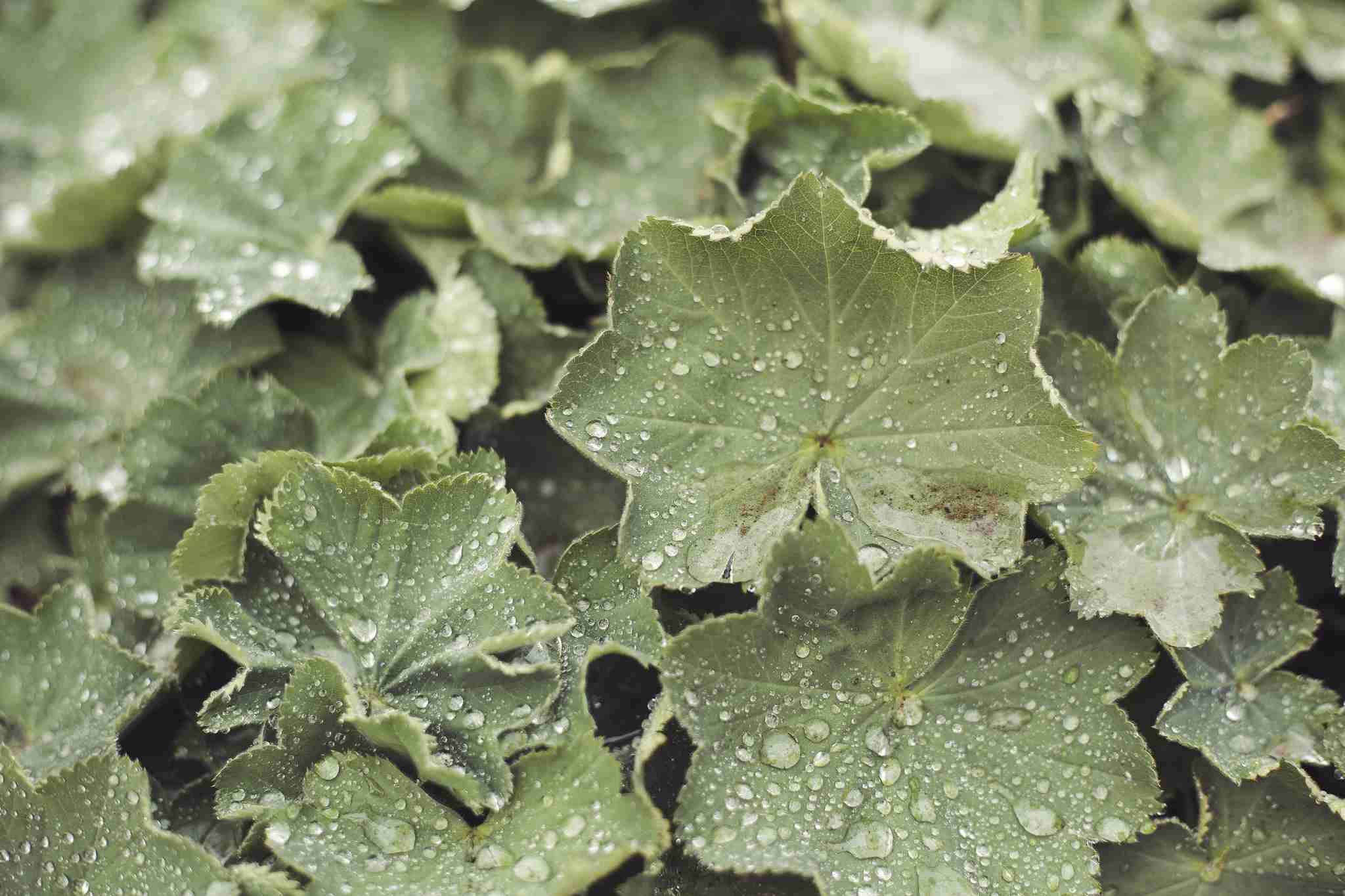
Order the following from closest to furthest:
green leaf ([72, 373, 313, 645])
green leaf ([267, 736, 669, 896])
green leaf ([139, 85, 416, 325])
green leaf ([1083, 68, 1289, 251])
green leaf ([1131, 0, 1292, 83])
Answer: green leaf ([267, 736, 669, 896]), green leaf ([72, 373, 313, 645]), green leaf ([139, 85, 416, 325]), green leaf ([1083, 68, 1289, 251]), green leaf ([1131, 0, 1292, 83])

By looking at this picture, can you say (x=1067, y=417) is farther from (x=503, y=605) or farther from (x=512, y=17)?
(x=512, y=17)

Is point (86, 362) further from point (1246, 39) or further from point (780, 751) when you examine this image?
point (1246, 39)

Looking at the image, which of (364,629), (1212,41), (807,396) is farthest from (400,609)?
(1212,41)

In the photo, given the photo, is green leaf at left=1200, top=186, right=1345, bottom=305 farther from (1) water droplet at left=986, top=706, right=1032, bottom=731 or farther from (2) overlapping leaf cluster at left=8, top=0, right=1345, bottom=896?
(1) water droplet at left=986, top=706, right=1032, bottom=731

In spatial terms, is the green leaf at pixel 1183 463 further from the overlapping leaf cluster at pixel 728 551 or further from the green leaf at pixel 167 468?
the green leaf at pixel 167 468

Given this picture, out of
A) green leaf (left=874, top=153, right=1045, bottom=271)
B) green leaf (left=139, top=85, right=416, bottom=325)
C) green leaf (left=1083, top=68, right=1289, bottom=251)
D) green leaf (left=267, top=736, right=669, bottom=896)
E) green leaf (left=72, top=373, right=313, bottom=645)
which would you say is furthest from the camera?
green leaf (left=1083, top=68, right=1289, bottom=251)

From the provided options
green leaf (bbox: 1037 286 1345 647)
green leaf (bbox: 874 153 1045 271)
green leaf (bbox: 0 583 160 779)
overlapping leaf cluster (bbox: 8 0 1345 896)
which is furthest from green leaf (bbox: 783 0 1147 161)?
green leaf (bbox: 0 583 160 779)
